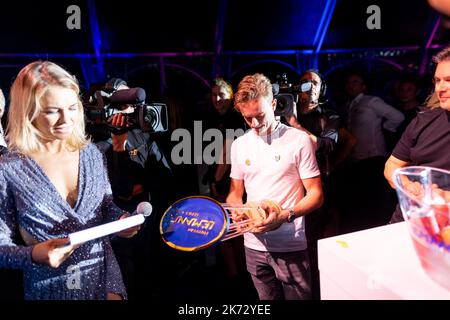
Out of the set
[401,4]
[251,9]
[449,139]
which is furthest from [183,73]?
[449,139]

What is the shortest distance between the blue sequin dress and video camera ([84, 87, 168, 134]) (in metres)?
0.41

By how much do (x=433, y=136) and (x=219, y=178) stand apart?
1463 mm

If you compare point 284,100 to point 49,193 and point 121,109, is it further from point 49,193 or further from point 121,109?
point 49,193

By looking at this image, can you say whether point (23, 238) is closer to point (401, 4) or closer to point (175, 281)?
point (175, 281)

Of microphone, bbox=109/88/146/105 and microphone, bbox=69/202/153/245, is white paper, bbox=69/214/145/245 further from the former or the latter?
microphone, bbox=109/88/146/105

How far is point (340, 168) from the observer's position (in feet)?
9.80

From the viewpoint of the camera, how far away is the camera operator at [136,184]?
1.95 metres

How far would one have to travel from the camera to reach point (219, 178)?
8.55ft

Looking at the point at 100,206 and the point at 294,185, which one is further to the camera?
the point at 294,185

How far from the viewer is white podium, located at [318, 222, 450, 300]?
2.59ft

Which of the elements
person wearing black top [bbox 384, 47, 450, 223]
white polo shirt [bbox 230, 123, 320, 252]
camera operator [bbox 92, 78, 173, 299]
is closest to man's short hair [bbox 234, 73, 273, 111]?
white polo shirt [bbox 230, 123, 320, 252]

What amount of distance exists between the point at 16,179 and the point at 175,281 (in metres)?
2.05

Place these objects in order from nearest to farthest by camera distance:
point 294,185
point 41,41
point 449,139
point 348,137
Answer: point 449,139
point 294,185
point 348,137
point 41,41

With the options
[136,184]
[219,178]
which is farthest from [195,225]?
[219,178]
